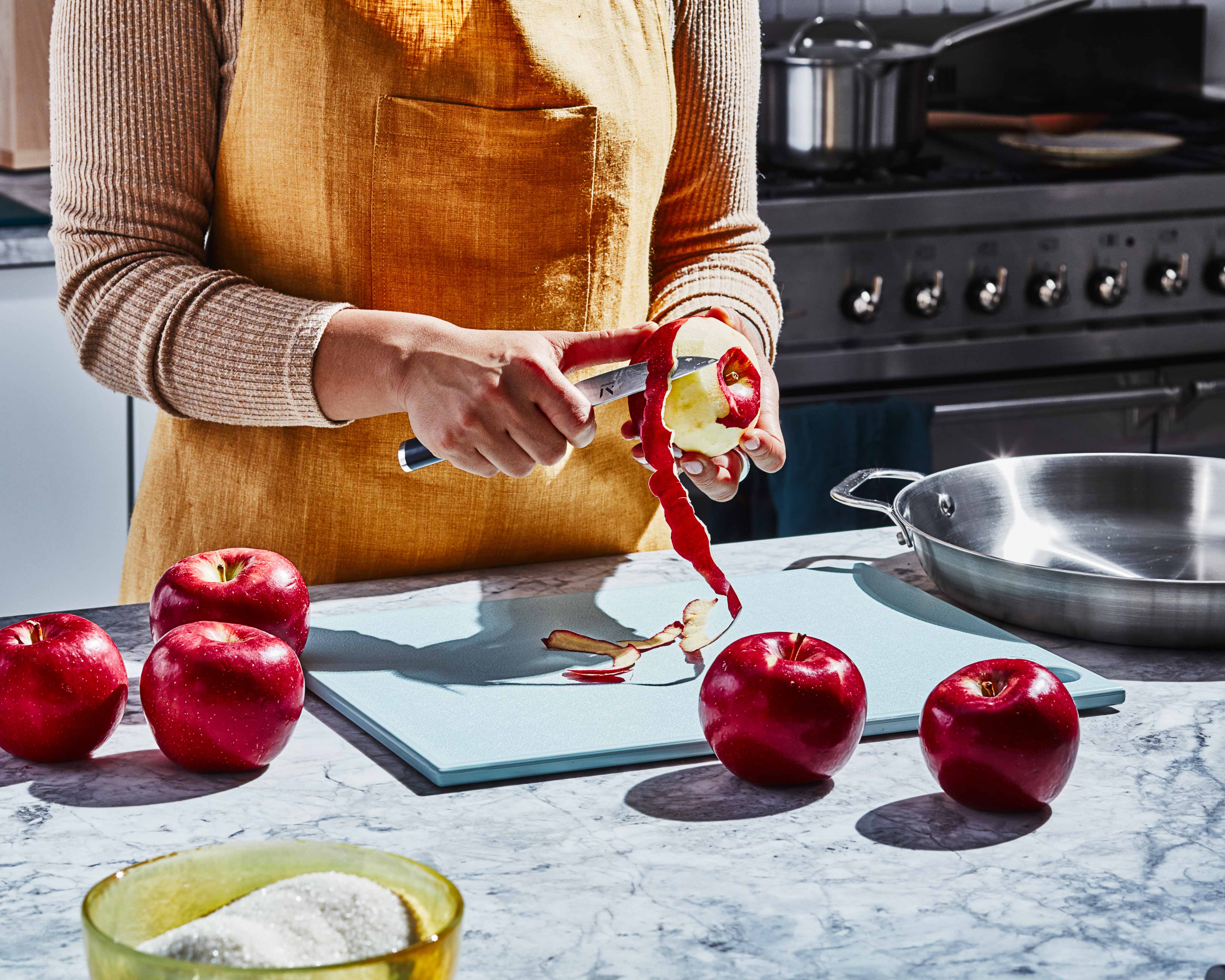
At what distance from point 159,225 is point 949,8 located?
2.26m

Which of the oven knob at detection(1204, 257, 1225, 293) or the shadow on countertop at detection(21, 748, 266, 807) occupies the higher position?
the oven knob at detection(1204, 257, 1225, 293)

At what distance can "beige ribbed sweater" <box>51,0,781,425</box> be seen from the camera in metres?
1.22

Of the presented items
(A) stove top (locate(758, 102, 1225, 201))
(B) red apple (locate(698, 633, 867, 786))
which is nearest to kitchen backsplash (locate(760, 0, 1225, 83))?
(A) stove top (locate(758, 102, 1225, 201))

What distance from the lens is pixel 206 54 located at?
126 cm

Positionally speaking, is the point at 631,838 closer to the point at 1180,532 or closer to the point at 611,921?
the point at 611,921

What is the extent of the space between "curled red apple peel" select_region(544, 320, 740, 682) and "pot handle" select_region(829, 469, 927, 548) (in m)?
0.14

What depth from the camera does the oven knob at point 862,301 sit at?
2.50m

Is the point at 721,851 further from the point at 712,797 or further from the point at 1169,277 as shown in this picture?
the point at 1169,277

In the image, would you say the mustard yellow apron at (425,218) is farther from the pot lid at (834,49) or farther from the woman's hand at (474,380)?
the pot lid at (834,49)

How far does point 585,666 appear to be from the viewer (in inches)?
42.4

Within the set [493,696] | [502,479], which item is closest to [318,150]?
[502,479]

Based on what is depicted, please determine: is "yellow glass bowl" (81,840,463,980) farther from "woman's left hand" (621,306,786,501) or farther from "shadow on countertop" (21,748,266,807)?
"woman's left hand" (621,306,786,501)

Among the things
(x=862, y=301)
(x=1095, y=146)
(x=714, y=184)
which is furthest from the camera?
(x=1095, y=146)

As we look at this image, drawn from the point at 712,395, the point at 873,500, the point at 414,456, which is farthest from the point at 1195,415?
the point at 414,456
